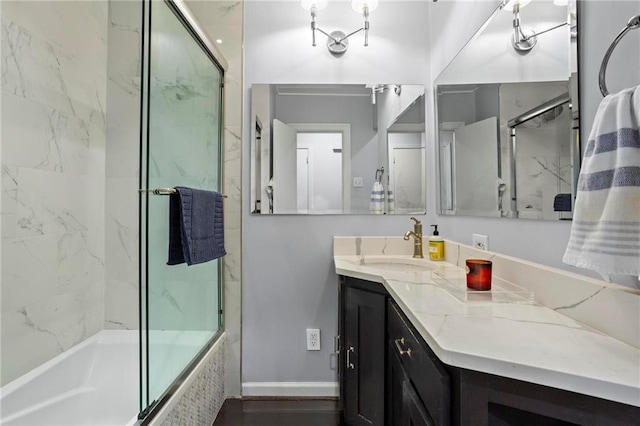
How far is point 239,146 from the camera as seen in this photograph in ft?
6.29

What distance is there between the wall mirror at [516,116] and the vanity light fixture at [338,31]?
59 centimetres

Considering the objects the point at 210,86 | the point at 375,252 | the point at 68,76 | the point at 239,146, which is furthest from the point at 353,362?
the point at 68,76

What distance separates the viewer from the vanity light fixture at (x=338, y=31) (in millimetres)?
1834

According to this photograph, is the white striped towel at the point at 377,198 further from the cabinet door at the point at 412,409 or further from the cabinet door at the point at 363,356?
the cabinet door at the point at 412,409

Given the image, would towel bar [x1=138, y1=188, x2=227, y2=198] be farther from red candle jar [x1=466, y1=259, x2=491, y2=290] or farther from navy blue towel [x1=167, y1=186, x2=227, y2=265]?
red candle jar [x1=466, y1=259, x2=491, y2=290]

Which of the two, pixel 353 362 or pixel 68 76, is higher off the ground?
pixel 68 76

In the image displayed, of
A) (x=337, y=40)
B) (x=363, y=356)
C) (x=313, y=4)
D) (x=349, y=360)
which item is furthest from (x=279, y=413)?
(x=313, y=4)

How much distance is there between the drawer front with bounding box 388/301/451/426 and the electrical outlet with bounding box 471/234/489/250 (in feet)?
1.90

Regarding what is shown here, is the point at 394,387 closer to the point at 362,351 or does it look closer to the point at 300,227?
the point at 362,351

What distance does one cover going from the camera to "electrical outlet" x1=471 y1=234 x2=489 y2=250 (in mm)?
1383

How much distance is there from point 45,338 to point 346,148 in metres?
1.80

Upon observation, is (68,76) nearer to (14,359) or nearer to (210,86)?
(210,86)

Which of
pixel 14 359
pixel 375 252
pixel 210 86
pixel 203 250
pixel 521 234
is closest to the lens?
pixel 521 234

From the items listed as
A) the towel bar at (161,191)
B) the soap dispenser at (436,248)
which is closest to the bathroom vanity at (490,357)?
the soap dispenser at (436,248)
